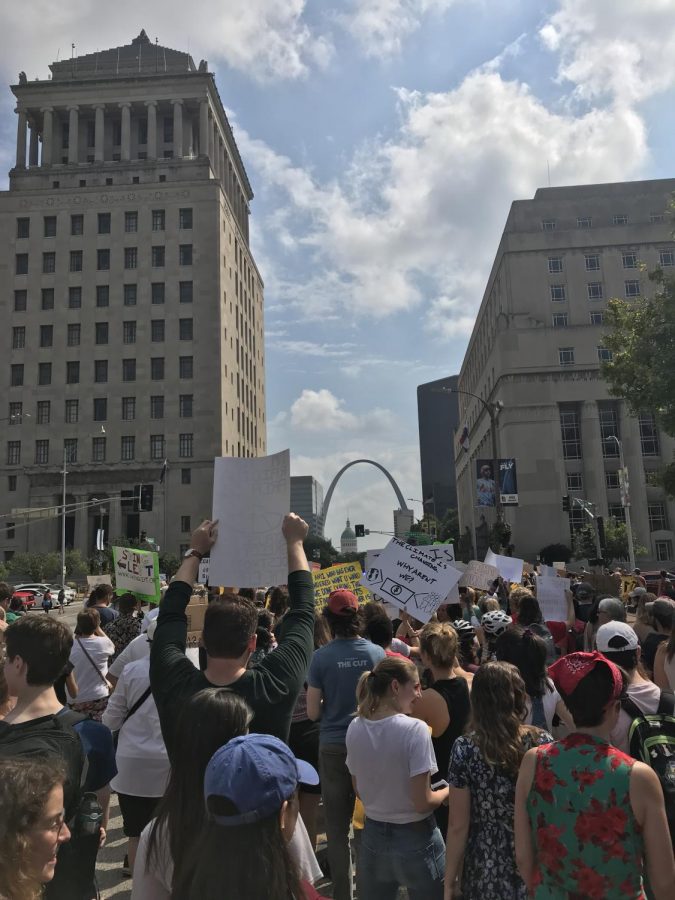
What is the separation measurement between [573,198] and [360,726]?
81609 mm

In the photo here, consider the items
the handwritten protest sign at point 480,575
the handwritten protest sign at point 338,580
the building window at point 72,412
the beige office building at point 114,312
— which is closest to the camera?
the handwritten protest sign at point 338,580

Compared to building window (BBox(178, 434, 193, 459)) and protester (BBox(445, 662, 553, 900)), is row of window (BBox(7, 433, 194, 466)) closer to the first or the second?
building window (BBox(178, 434, 193, 459))

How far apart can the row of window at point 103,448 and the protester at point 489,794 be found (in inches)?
2731

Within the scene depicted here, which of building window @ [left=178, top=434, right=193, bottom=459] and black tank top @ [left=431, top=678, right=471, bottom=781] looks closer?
black tank top @ [left=431, top=678, right=471, bottom=781]

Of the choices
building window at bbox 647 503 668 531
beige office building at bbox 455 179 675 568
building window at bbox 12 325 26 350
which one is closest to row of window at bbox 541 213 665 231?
beige office building at bbox 455 179 675 568

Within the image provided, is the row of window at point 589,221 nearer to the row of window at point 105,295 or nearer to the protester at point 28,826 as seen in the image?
the row of window at point 105,295

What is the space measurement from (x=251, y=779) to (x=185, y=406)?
236 ft

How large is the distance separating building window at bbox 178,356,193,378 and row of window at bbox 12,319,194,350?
2035mm

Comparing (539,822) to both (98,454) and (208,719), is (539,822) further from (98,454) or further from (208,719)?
(98,454)

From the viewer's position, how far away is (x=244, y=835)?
6.98 ft

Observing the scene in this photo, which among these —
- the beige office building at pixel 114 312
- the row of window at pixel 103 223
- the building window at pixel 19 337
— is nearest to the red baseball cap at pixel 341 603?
the beige office building at pixel 114 312

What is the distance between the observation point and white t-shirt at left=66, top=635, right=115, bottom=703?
6992 millimetres

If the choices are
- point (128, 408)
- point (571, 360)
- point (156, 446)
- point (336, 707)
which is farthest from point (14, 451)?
point (336, 707)

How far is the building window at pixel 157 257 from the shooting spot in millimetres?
74562
